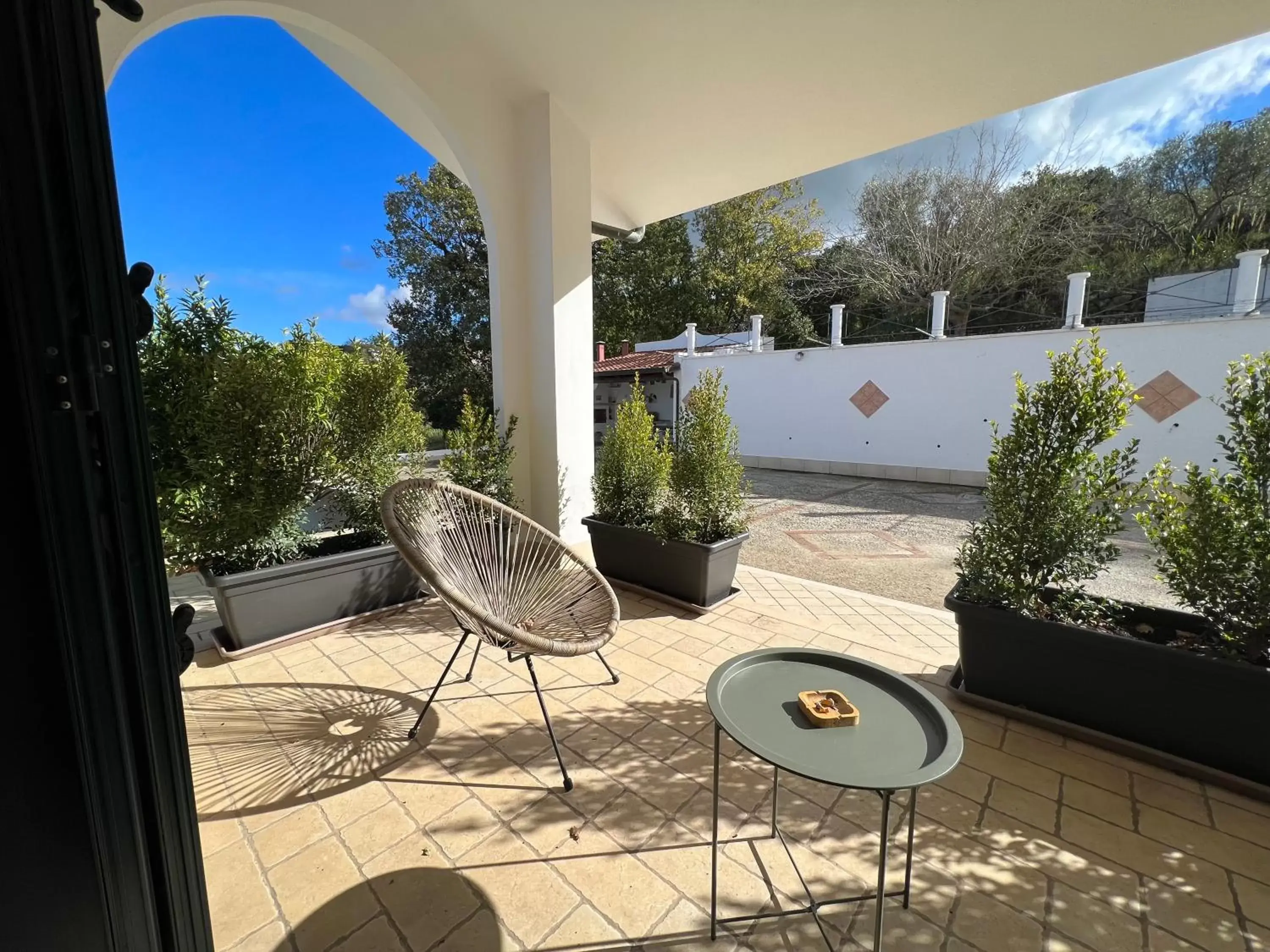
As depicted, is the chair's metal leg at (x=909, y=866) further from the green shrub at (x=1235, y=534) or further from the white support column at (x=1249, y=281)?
the white support column at (x=1249, y=281)

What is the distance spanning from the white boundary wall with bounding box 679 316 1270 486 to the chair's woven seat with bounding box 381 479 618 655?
7.43 meters

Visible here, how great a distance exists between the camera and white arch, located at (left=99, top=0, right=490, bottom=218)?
2.17 m

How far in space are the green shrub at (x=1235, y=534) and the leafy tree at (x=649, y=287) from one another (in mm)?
14384

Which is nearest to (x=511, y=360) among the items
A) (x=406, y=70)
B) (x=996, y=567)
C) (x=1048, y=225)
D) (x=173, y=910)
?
(x=406, y=70)

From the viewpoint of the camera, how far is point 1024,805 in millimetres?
1653

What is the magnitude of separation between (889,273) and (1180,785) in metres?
15.6

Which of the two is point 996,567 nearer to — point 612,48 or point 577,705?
point 577,705

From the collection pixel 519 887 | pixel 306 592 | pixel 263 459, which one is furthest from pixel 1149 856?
pixel 263 459

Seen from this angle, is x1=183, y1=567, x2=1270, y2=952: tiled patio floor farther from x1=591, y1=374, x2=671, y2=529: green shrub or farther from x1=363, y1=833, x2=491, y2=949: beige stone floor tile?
x1=591, y1=374, x2=671, y2=529: green shrub

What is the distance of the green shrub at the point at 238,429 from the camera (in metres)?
2.51

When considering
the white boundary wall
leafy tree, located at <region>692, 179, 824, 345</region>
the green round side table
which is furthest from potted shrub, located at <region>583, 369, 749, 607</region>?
leafy tree, located at <region>692, 179, 824, 345</region>

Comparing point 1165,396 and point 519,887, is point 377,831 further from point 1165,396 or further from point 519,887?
Answer: point 1165,396

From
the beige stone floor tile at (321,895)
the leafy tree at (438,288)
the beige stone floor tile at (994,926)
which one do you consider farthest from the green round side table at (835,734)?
the leafy tree at (438,288)

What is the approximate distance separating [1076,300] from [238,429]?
10861 mm
